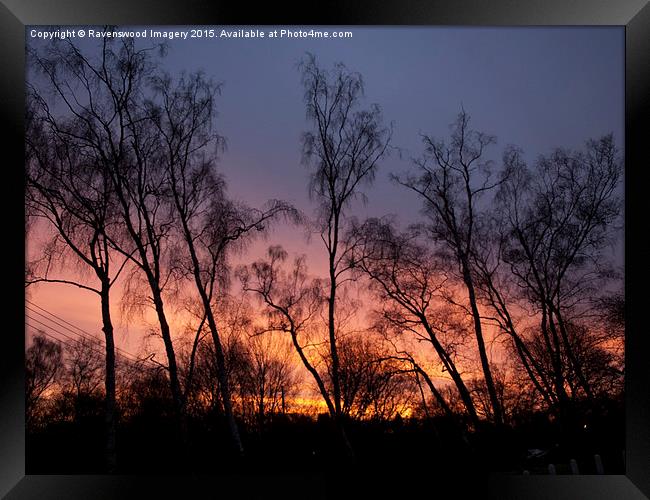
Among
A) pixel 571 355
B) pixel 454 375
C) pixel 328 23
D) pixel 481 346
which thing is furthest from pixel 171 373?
pixel 571 355

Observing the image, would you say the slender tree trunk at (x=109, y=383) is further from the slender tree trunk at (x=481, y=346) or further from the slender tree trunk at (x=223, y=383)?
the slender tree trunk at (x=481, y=346)

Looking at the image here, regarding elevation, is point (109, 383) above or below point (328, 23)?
below

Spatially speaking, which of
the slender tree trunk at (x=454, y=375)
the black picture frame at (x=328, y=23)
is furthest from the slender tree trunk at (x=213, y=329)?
the slender tree trunk at (x=454, y=375)

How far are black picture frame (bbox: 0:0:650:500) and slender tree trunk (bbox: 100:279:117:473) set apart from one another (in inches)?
26.2

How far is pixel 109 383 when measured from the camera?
479 centimetres

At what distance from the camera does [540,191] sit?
471 cm

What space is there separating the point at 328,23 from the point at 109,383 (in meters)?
2.78

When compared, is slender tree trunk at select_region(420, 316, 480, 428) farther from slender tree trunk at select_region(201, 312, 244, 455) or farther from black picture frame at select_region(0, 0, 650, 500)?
slender tree trunk at select_region(201, 312, 244, 455)

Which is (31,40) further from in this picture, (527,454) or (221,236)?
(527,454)

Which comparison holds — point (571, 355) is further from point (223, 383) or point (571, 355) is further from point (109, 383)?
point (109, 383)

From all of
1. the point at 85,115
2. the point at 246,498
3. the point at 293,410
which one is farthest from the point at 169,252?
the point at 246,498

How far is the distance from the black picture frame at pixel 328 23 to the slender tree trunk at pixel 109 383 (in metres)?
0.66

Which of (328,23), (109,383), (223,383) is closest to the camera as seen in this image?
(328,23)
